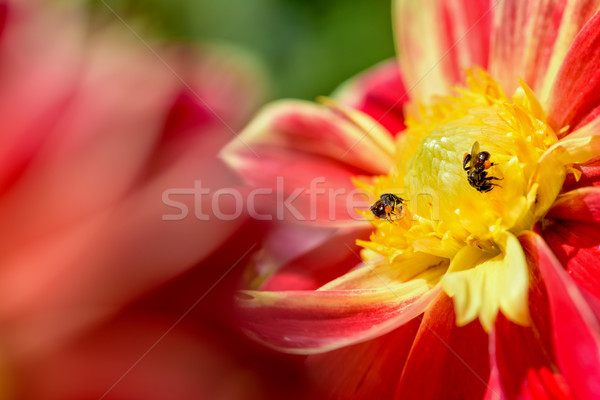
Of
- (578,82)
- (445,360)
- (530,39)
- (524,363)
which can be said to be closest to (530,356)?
(524,363)

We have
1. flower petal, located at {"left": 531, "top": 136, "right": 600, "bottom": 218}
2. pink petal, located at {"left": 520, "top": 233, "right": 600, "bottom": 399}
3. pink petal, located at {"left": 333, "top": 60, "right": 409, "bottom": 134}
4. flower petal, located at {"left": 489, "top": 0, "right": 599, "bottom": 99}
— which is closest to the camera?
pink petal, located at {"left": 520, "top": 233, "right": 600, "bottom": 399}

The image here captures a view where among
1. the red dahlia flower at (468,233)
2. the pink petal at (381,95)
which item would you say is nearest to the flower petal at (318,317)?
the red dahlia flower at (468,233)

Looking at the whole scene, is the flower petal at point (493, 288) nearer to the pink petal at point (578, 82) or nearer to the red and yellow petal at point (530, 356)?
the red and yellow petal at point (530, 356)

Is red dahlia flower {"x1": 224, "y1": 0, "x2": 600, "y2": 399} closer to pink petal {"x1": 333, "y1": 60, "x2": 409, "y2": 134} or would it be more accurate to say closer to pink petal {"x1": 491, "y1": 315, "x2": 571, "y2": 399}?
pink petal {"x1": 491, "y1": 315, "x2": 571, "y2": 399}

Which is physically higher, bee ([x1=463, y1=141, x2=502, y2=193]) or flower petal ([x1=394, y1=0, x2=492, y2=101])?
flower petal ([x1=394, y1=0, x2=492, y2=101])

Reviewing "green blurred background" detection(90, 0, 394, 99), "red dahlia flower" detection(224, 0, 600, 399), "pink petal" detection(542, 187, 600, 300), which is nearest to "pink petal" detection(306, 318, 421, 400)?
"red dahlia flower" detection(224, 0, 600, 399)

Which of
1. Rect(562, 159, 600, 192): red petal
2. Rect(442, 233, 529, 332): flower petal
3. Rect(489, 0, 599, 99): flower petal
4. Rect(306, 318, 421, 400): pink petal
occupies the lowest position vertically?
Rect(306, 318, 421, 400): pink petal

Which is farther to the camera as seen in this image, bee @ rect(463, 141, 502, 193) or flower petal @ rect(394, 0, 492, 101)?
flower petal @ rect(394, 0, 492, 101)

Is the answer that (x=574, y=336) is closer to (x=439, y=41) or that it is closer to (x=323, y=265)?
(x=323, y=265)
